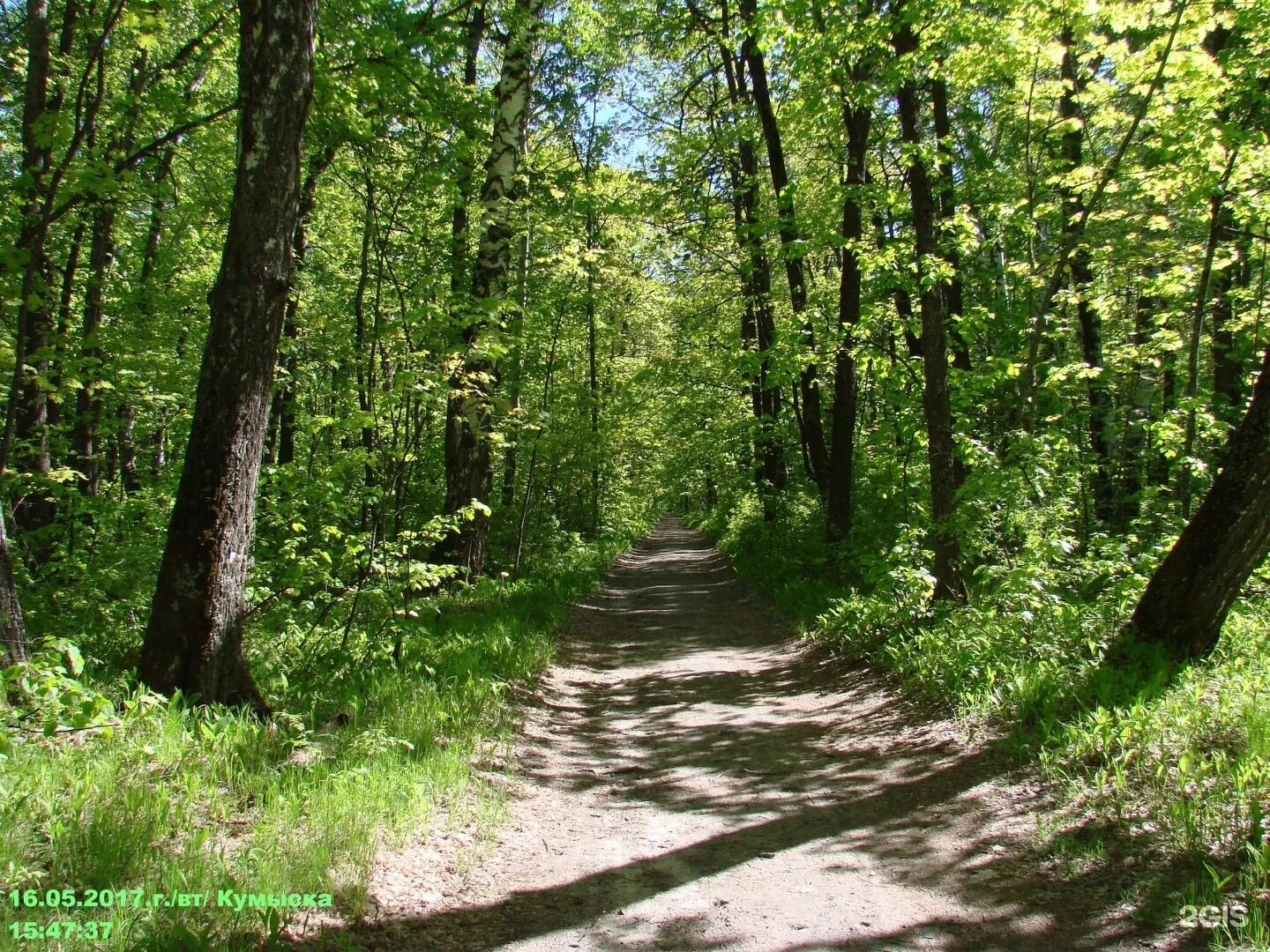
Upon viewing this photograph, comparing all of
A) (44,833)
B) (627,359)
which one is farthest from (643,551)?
(44,833)

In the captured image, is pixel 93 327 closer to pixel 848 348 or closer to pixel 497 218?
pixel 497 218

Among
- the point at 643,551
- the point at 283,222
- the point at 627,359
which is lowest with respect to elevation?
the point at 643,551

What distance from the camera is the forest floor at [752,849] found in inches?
127

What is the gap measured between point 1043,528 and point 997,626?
1182 millimetres

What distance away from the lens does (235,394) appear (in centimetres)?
446

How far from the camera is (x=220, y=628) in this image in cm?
451

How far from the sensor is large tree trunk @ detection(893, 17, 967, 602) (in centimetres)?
784

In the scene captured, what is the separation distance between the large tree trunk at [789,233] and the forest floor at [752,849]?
5941 mm

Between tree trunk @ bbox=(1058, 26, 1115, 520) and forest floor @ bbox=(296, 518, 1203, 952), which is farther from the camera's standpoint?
tree trunk @ bbox=(1058, 26, 1115, 520)

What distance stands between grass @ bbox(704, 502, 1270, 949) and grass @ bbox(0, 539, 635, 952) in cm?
357

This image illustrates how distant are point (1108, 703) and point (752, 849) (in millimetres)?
2574

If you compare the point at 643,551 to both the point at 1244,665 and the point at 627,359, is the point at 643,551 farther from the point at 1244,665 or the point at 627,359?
the point at 1244,665

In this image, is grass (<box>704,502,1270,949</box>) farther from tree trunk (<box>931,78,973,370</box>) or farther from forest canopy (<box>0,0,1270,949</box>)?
tree trunk (<box>931,78,973,370</box>)
